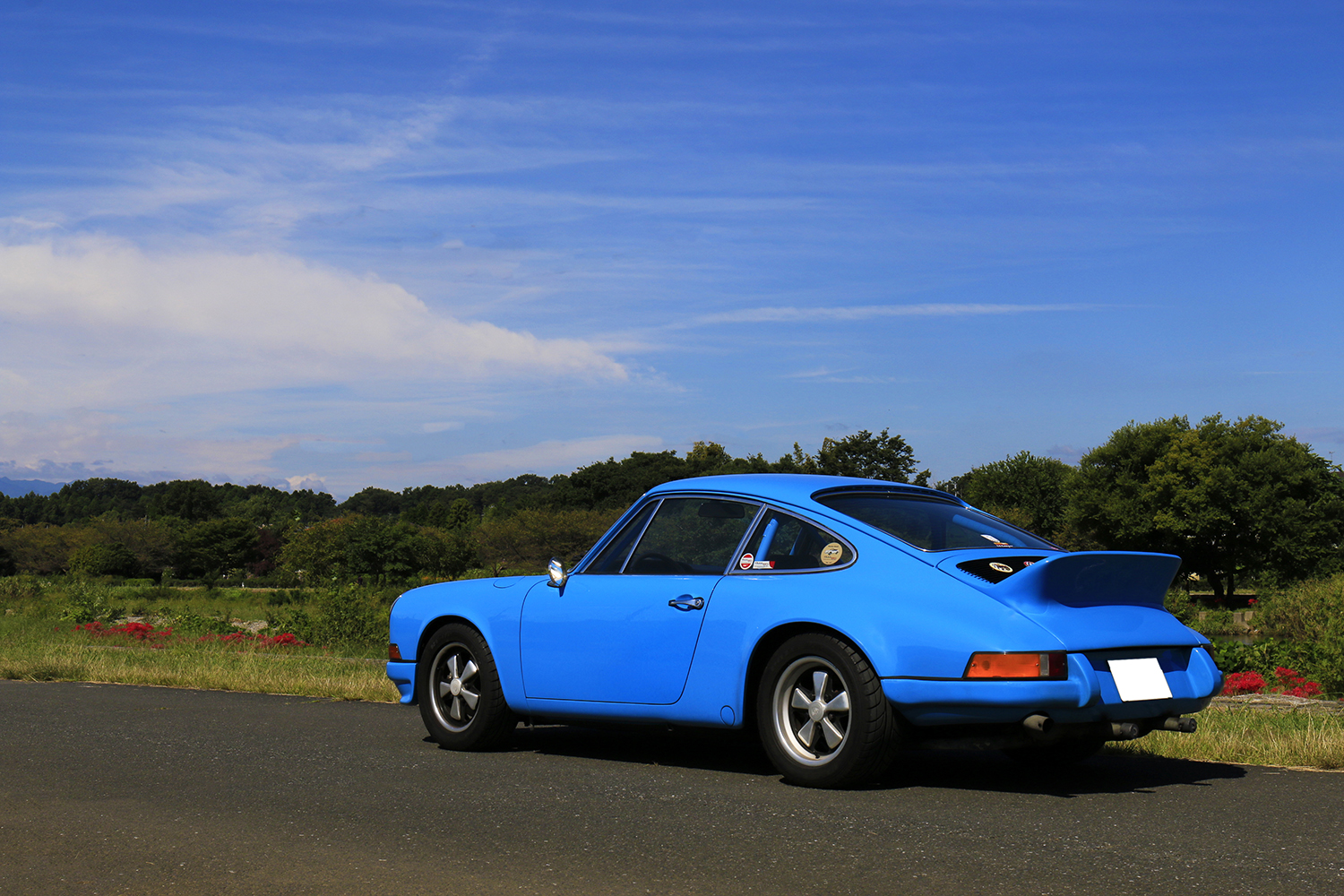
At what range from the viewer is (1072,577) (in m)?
5.51

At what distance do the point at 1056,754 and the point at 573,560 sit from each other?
76053 mm

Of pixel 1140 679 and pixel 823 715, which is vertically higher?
pixel 1140 679

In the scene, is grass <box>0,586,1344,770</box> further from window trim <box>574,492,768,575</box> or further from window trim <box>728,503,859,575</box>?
window trim <box>574,492,768,575</box>

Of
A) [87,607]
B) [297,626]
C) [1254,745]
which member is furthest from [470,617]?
[87,607]

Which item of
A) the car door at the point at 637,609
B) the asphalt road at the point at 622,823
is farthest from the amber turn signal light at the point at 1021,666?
the car door at the point at 637,609

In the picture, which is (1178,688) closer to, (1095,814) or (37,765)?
(1095,814)

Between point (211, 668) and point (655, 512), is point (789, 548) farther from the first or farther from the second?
point (211, 668)

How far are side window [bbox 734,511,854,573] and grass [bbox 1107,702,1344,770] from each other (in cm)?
242

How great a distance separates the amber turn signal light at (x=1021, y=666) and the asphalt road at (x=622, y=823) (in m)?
0.56

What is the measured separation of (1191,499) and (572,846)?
57.7m

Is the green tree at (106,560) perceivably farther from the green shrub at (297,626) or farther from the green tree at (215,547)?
the green shrub at (297,626)

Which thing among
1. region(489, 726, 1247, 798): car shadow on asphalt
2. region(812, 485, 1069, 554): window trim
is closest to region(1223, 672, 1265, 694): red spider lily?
region(489, 726, 1247, 798): car shadow on asphalt

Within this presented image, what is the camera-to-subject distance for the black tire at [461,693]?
283 inches

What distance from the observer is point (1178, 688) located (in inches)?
224
